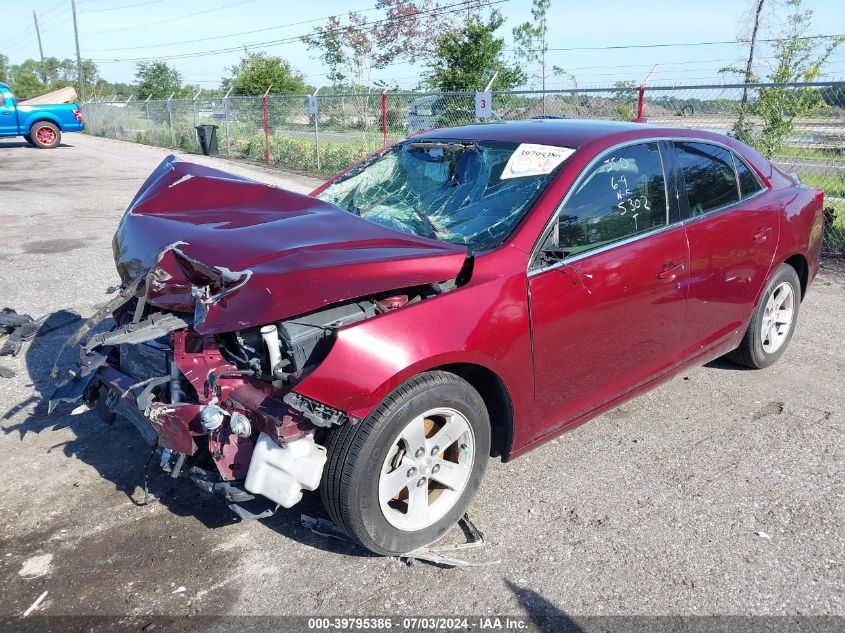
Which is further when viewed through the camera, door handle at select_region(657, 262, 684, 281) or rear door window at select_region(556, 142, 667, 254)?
door handle at select_region(657, 262, 684, 281)

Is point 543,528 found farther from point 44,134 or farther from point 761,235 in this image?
point 44,134

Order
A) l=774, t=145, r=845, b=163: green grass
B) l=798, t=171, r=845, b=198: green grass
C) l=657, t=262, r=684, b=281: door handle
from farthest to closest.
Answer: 1. l=798, t=171, r=845, b=198: green grass
2. l=774, t=145, r=845, b=163: green grass
3. l=657, t=262, r=684, b=281: door handle

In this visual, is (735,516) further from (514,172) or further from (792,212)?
(792,212)

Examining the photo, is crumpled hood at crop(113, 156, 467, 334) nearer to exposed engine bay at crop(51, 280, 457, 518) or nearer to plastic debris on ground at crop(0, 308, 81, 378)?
exposed engine bay at crop(51, 280, 457, 518)

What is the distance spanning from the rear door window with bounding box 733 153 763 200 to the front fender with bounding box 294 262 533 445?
210 centimetres

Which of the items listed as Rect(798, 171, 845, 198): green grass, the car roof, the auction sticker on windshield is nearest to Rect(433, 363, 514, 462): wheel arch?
the auction sticker on windshield

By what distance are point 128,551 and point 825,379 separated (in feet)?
14.4

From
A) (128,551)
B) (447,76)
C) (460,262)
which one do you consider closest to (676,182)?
(460,262)

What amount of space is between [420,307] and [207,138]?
19552 millimetres

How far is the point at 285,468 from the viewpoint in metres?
2.63

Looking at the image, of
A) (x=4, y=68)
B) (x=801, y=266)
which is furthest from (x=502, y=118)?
(x=4, y=68)

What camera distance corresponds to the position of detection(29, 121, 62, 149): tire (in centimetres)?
2394

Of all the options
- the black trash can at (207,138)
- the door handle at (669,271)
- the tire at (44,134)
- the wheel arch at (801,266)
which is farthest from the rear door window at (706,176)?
the tire at (44,134)

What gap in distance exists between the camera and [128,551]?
9.91 ft
